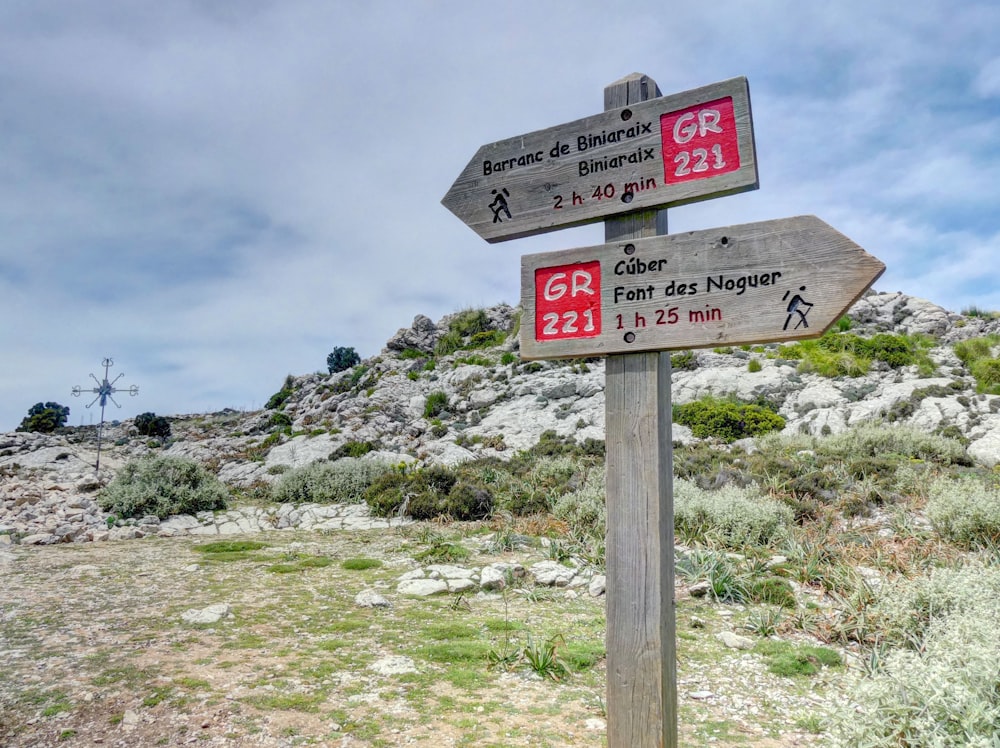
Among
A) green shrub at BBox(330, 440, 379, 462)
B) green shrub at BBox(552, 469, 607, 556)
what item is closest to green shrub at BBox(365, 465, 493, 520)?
green shrub at BBox(552, 469, 607, 556)

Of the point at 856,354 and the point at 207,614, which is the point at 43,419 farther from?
the point at 856,354

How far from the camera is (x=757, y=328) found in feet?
8.08

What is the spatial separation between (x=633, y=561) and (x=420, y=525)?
8435mm

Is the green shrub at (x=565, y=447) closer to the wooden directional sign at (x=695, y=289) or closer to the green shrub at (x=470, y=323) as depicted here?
the wooden directional sign at (x=695, y=289)

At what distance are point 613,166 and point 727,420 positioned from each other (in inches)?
691

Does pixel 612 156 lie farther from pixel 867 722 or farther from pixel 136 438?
pixel 136 438

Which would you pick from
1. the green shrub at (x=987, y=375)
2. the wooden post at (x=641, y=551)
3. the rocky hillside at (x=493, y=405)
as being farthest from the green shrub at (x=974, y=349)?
the wooden post at (x=641, y=551)

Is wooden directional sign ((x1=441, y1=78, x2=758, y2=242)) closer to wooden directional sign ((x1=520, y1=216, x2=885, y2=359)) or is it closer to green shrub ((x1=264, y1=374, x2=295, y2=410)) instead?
wooden directional sign ((x1=520, y1=216, x2=885, y2=359))

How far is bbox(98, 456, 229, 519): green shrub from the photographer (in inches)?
477

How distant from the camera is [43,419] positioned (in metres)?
36.1

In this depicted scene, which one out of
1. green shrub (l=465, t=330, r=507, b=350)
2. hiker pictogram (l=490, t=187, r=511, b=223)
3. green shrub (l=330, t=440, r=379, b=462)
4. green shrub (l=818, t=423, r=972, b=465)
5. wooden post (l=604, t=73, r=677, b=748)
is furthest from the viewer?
green shrub (l=465, t=330, r=507, b=350)

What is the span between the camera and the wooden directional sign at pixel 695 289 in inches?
93.2

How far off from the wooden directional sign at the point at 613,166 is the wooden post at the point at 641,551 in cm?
21

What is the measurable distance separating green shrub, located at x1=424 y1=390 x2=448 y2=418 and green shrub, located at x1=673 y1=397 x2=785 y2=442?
10.6m
